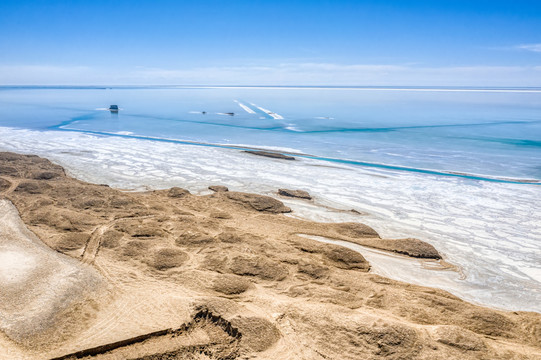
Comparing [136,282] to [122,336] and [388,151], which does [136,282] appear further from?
[388,151]

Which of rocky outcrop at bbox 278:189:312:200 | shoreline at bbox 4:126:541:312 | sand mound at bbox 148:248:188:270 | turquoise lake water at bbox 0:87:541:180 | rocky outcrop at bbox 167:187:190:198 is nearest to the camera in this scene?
sand mound at bbox 148:248:188:270

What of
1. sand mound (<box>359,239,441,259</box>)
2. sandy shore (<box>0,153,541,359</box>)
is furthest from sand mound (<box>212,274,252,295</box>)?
sand mound (<box>359,239,441,259</box>)

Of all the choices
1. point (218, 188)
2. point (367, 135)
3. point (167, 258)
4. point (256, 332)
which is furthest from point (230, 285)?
point (367, 135)

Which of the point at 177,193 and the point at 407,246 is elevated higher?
the point at 177,193

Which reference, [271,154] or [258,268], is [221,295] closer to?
[258,268]

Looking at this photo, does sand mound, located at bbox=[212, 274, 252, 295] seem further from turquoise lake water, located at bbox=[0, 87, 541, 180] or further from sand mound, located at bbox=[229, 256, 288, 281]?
turquoise lake water, located at bbox=[0, 87, 541, 180]

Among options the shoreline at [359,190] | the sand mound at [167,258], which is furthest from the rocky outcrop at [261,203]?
the sand mound at [167,258]

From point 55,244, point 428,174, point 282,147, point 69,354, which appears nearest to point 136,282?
point 69,354

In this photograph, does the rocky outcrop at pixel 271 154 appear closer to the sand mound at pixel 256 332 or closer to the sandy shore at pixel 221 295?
the sandy shore at pixel 221 295
